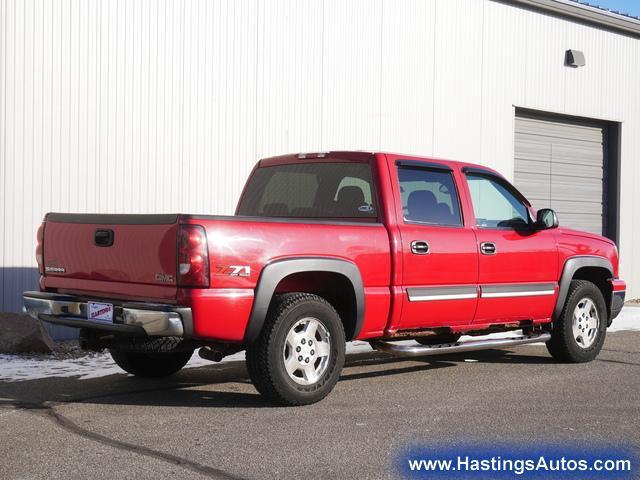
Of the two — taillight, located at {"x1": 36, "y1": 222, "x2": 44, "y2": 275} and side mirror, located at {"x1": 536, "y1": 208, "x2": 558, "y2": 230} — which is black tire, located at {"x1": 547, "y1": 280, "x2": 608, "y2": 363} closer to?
side mirror, located at {"x1": 536, "y1": 208, "x2": 558, "y2": 230}

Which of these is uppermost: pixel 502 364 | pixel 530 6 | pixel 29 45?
pixel 530 6

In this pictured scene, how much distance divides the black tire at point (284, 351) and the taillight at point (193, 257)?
67 centimetres

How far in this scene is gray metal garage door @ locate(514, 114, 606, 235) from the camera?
16.6 metres

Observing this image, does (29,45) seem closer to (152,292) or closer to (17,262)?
→ (17,262)

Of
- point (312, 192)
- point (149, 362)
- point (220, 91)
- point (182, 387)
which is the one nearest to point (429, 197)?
point (312, 192)

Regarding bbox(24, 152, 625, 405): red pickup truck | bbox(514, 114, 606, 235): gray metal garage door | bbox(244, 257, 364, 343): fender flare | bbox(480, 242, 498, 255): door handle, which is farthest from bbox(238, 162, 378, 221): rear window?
bbox(514, 114, 606, 235): gray metal garage door

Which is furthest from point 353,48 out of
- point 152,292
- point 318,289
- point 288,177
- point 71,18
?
point 152,292

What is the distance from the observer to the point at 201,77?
11766 mm

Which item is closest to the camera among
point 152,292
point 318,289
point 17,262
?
point 152,292

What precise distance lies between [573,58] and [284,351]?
11836mm

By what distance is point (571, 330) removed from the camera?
29.8 ft

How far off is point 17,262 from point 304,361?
4.83 meters

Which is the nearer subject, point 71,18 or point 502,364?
point 502,364

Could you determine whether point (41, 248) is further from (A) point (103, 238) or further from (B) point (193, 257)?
(B) point (193, 257)
